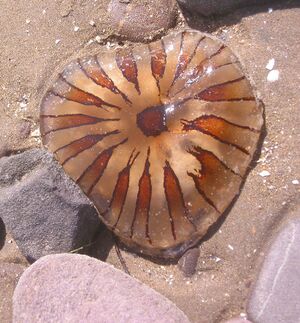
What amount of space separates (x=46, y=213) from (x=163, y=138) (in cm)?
74

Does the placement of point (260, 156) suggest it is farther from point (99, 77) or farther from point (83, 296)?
point (83, 296)

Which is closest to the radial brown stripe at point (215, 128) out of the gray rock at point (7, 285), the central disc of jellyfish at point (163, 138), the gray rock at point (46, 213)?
the central disc of jellyfish at point (163, 138)

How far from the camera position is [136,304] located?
3014 millimetres

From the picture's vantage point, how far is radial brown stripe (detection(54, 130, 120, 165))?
10.8 ft

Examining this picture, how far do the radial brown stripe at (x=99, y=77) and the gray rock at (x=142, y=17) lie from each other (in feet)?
0.77

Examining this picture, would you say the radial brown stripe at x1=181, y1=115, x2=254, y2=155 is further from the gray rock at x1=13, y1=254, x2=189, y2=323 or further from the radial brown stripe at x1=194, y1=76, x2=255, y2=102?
the gray rock at x1=13, y1=254, x2=189, y2=323

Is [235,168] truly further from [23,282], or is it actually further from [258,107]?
[23,282]

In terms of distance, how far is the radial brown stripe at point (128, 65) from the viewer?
3.27m

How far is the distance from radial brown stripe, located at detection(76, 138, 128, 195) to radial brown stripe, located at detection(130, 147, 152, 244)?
0.21m

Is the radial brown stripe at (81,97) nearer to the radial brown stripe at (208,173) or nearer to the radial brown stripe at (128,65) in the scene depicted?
the radial brown stripe at (128,65)

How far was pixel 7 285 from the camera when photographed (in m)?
3.34

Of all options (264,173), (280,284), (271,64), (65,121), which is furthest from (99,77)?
(280,284)

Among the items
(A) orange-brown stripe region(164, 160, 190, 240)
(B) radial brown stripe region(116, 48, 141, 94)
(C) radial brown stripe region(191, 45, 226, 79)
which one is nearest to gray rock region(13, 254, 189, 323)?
(A) orange-brown stripe region(164, 160, 190, 240)

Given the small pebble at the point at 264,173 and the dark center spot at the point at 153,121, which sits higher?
the dark center spot at the point at 153,121
